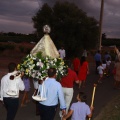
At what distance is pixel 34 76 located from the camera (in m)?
9.96

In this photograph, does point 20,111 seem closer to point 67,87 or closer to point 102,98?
point 67,87

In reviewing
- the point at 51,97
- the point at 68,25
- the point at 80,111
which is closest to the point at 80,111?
the point at 80,111

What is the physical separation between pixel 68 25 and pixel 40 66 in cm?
2654

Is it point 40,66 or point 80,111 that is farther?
point 40,66

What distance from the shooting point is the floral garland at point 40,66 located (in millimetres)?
9820

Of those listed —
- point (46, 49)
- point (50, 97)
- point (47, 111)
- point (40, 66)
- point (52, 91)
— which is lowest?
point (47, 111)

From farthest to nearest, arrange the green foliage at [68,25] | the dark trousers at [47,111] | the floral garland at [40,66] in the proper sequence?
the green foliage at [68,25] < the floral garland at [40,66] < the dark trousers at [47,111]

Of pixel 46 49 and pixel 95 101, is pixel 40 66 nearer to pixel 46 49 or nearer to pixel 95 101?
pixel 46 49

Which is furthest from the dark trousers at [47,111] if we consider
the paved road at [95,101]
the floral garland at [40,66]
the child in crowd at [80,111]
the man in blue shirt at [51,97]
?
the paved road at [95,101]

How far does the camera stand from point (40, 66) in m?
9.91

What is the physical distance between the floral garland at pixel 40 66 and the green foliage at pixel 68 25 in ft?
82.3

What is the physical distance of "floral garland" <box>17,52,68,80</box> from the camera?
9820 millimetres

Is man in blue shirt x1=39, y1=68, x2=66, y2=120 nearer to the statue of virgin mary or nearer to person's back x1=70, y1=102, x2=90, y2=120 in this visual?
person's back x1=70, y1=102, x2=90, y2=120

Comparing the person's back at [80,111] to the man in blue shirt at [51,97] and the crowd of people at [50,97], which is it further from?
the man in blue shirt at [51,97]
